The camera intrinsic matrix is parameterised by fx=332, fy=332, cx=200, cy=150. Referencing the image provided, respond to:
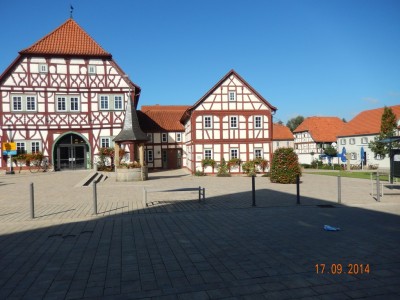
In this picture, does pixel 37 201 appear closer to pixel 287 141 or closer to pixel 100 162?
pixel 100 162

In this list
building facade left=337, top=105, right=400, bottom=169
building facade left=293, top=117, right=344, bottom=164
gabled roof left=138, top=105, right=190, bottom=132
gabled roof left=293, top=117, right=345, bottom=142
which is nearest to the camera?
gabled roof left=138, top=105, right=190, bottom=132

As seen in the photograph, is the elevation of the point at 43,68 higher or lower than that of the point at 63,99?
higher

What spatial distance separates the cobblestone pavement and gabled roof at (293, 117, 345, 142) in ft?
149

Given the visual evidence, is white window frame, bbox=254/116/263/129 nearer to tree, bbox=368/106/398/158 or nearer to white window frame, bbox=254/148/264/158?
white window frame, bbox=254/148/264/158

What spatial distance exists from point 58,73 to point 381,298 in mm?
30132

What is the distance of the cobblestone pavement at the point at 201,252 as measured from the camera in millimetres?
4289

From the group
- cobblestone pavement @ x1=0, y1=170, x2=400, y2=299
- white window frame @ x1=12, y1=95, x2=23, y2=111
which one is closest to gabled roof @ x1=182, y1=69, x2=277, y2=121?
white window frame @ x1=12, y1=95, x2=23, y2=111

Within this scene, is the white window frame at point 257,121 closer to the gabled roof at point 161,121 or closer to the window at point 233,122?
the window at point 233,122

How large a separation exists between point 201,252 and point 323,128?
177ft

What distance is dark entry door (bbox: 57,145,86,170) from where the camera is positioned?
29938 mm

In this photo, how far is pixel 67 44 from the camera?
29594 mm

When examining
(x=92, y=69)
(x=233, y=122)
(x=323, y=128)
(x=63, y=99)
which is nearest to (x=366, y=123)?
(x=323, y=128)

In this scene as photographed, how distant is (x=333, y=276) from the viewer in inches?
183

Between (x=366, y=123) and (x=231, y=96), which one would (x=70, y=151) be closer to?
(x=231, y=96)
